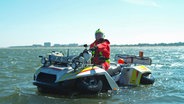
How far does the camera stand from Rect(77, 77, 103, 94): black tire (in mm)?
10172

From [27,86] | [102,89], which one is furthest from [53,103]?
[27,86]

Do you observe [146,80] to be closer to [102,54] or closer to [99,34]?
[102,54]

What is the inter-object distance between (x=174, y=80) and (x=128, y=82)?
352 cm

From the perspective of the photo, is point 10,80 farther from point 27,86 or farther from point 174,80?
point 174,80

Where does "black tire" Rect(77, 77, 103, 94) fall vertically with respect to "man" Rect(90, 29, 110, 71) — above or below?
below

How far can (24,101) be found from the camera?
10148 mm

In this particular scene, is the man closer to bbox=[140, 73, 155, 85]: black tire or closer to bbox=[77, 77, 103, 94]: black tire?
bbox=[77, 77, 103, 94]: black tire

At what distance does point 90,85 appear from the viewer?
33.9 ft

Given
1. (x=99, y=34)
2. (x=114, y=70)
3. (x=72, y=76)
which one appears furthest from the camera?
(x=114, y=70)

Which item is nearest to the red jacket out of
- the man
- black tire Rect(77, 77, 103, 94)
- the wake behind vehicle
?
the man

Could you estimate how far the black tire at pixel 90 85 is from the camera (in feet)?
33.4

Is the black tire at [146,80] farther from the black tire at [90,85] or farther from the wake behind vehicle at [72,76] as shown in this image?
the black tire at [90,85]

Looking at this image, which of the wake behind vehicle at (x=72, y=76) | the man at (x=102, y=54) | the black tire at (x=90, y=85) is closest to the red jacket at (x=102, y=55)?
the man at (x=102, y=54)

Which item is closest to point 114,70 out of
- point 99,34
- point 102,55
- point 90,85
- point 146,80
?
point 102,55
